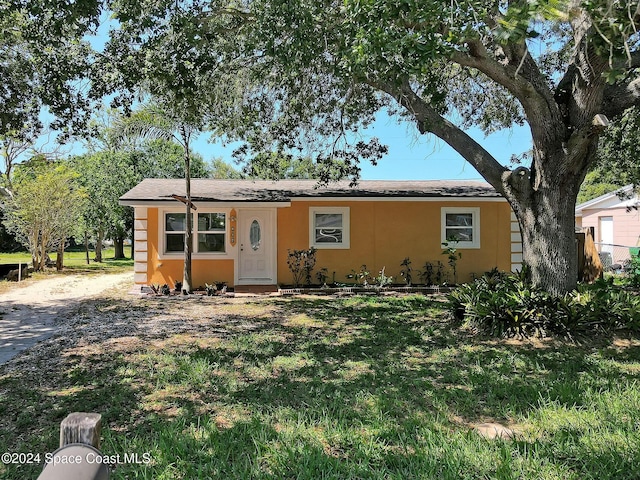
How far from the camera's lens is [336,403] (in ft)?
13.4

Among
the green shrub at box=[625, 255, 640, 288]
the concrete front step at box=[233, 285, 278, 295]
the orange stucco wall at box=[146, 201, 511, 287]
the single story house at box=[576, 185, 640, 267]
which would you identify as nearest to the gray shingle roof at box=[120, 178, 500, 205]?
the orange stucco wall at box=[146, 201, 511, 287]

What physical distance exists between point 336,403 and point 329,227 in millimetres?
8849

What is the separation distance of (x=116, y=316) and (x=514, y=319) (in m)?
7.54

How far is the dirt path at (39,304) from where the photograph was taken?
684 centimetres

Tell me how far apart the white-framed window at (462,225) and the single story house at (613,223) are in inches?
305

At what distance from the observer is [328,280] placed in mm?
12562

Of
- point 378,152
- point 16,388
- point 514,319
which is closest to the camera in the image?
point 16,388

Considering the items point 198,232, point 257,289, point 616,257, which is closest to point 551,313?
point 257,289

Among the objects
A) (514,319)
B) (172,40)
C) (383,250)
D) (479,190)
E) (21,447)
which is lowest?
(21,447)

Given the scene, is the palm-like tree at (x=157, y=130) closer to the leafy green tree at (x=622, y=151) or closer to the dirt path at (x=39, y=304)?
the dirt path at (x=39, y=304)

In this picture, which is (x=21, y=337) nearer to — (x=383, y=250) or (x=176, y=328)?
(x=176, y=328)

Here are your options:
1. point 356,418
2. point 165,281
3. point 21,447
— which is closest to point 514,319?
point 356,418

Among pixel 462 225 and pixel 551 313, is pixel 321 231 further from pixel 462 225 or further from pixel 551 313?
pixel 551 313

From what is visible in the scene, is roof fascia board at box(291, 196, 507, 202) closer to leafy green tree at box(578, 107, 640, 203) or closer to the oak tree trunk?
leafy green tree at box(578, 107, 640, 203)
